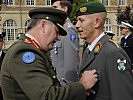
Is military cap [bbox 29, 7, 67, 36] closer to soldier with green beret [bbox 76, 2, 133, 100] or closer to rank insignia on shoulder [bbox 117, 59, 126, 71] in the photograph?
soldier with green beret [bbox 76, 2, 133, 100]

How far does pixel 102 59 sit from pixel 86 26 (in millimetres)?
375

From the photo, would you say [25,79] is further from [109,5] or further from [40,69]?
[109,5]

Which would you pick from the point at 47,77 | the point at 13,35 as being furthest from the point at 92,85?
the point at 13,35

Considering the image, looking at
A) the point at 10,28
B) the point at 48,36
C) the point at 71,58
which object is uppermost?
the point at 48,36

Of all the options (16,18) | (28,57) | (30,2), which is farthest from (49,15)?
(30,2)

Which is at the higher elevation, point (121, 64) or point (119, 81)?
point (121, 64)

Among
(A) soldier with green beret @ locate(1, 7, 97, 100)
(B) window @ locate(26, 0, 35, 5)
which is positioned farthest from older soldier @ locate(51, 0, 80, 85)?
(B) window @ locate(26, 0, 35, 5)

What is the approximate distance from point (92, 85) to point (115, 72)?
Result: 0.24m

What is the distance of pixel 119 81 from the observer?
2.86 metres

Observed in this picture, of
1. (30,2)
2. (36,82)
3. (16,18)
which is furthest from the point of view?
(30,2)

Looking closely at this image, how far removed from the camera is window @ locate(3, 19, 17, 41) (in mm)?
44031

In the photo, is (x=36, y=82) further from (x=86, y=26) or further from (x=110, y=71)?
(x=86, y=26)

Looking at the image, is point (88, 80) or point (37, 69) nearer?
point (37, 69)

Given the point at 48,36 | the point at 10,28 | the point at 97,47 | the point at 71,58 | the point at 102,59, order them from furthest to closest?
the point at 10,28
the point at 71,58
the point at 97,47
the point at 102,59
the point at 48,36
